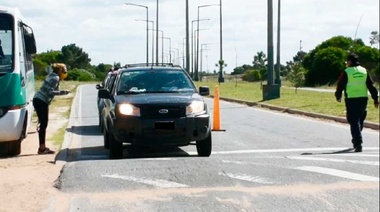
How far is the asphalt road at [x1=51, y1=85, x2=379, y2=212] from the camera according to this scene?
8.73 metres

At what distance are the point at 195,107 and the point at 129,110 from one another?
111 centimetres

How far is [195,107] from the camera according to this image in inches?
499

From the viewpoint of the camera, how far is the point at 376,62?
67.8 metres

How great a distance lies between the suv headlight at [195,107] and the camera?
1259cm

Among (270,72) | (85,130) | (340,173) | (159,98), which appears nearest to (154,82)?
(159,98)

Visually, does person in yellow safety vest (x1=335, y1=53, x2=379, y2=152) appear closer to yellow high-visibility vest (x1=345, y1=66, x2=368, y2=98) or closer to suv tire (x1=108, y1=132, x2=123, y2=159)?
yellow high-visibility vest (x1=345, y1=66, x2=368, y2=98)

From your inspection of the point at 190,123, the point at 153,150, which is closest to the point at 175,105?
the point at 190,123

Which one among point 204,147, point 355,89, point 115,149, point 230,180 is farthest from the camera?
point 355,89

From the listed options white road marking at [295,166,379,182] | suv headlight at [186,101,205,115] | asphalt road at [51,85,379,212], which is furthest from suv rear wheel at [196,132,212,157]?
white road marking at [295,166,379,182]

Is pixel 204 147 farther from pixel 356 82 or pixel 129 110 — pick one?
pixel 356 82

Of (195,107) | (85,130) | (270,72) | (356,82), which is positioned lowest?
(85,130)

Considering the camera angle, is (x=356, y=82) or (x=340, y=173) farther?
(x=356, y=82)

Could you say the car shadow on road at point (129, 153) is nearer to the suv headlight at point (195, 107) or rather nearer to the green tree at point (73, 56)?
the suv headlight at point (195, 107)

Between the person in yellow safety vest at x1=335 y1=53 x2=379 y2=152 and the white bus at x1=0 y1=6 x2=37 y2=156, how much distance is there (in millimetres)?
5685
